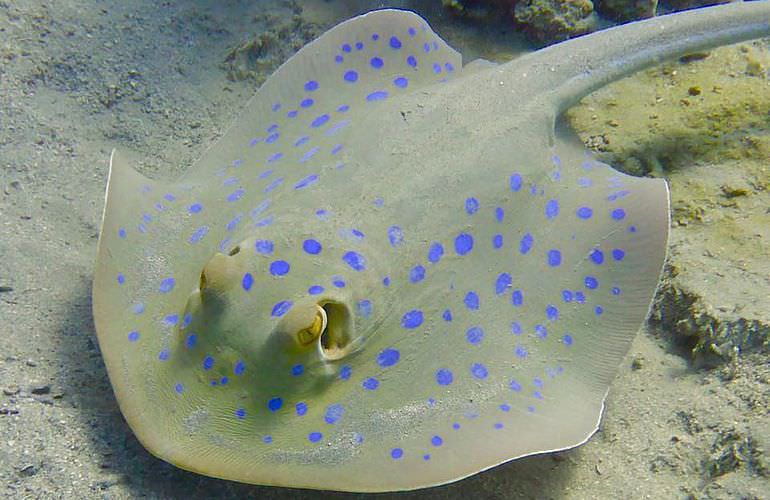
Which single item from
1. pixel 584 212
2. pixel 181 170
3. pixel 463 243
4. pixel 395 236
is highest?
pixel 395 236

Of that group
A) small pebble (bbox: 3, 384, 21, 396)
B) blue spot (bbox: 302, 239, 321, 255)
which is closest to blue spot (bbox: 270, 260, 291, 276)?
blue spot (bbox: 302, 239, 321, 255)

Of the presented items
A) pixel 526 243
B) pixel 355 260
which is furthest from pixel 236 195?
pixel 526 243

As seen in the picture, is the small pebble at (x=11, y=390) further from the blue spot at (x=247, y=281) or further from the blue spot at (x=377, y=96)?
the blue spot at (x=377, y=96)

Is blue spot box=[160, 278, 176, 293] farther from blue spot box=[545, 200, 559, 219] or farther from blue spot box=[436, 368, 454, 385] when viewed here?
blue spot box=[545, 200, 559, 219]

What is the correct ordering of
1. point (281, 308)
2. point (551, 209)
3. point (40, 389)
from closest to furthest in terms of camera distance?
point (281, 308) → point (40, 389) → point (551, 209)

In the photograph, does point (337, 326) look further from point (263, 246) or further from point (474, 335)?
point (474, 335)

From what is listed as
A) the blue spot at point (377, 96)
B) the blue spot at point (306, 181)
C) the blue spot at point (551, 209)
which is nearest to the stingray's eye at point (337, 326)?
the blue spot at point (306, 181)

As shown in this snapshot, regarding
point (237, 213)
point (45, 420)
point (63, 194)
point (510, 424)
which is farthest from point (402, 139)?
point (63, 194)

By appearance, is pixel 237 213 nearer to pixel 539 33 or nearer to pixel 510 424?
pixel 510 424
